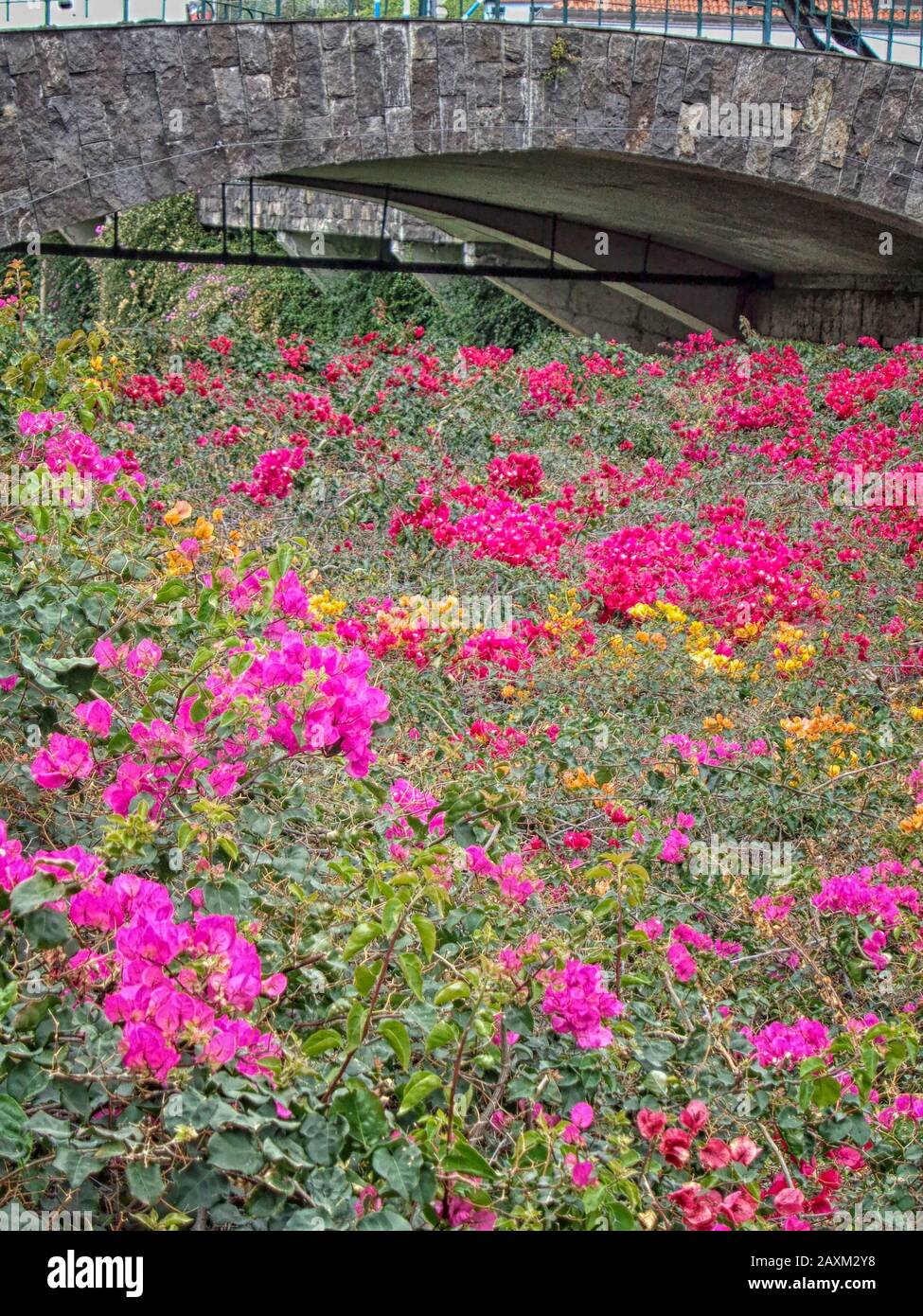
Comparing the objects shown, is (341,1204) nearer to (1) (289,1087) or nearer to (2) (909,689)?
(1) (289,1087)

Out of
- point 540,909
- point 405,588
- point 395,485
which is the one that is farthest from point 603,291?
point 540,909

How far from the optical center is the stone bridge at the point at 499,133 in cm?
764

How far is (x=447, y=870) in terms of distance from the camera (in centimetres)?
229

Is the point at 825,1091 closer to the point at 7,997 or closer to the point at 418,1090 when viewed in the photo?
the point at 418,1090

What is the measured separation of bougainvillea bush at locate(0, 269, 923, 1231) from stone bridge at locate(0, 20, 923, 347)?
8.42ft

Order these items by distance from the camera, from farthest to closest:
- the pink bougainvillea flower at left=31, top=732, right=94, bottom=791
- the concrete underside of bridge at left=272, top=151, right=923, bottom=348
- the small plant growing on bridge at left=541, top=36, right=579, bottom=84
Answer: the concrete underside of bridge at left=272, top=151, right=923, bottom=348 < the small plant growing on bridge at left=541, top=36, right=579, bottom=84 < the pink bougainvillea flower at left=31, top=732, right=94, bottom=791

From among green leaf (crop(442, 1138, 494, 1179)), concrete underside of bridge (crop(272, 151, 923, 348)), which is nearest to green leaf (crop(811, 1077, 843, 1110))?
green leaf (crop(442, 1138, 494, 1179))

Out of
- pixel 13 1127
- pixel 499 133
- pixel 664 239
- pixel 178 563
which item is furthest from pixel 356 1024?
pixel 664 239

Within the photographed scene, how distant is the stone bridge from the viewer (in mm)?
7637

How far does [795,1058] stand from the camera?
→ 2.30 meters

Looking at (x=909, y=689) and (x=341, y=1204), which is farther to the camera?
(x=909, y=689)

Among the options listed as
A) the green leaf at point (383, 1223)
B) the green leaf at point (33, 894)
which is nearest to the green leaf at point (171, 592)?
the green leaf at point (33, 894)

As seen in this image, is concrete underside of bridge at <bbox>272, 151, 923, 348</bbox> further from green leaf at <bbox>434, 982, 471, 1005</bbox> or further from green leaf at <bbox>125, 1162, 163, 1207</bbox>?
green leaf at <bbox>125, 1162, 163, 1207</bbox>
